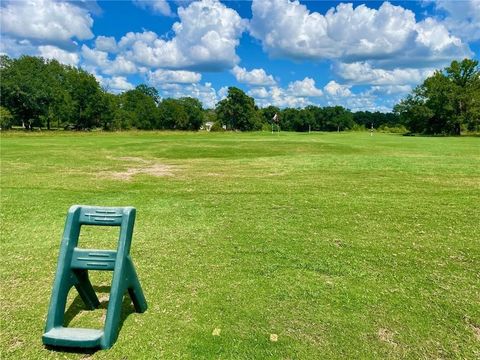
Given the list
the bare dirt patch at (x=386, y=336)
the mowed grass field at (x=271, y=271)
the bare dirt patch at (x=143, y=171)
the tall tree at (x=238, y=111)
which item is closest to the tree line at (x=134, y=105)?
the tall tree at (x=238, y=111)

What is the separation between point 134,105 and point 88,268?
332 ft

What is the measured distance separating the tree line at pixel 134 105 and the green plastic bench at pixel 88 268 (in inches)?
2618

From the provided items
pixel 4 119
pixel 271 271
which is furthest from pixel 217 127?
pixel 271 271

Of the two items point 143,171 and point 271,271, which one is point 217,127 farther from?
point 271,271

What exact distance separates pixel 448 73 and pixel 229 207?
74774 millimetres

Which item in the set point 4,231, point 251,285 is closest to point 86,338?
point 251,285

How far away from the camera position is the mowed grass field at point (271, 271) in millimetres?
3824

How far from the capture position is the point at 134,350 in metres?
3.68

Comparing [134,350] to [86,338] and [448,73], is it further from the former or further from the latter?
[448,73]

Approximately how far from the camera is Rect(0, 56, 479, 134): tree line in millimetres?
66312

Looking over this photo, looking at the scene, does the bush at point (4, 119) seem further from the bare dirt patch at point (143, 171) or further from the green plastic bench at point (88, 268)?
the green plastic bench at point (88, 268)

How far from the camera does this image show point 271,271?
5.48 metres

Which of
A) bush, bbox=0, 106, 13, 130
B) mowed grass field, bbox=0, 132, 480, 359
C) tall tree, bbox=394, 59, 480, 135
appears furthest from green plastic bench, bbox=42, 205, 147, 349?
tall tree, bbox=394, 59, 480, 135

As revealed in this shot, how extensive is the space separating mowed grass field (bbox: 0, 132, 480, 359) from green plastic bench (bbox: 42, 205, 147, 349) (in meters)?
0.20
